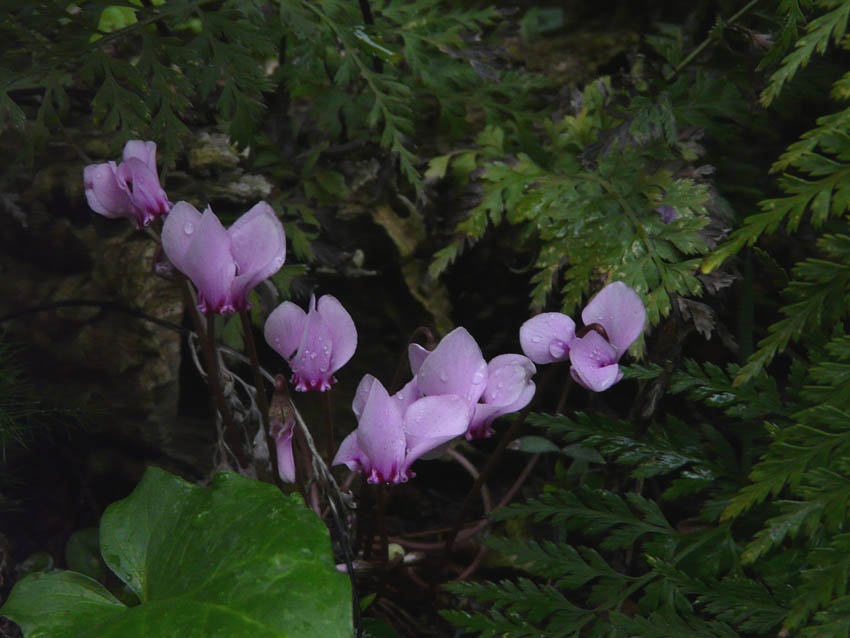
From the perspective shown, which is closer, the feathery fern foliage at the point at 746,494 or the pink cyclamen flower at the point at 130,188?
the feathery fern foliage at the point at 746,494

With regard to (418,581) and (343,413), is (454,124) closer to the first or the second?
(343,413)

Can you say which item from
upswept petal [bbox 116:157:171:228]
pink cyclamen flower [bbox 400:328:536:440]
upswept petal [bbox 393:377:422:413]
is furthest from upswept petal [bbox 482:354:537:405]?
upswept petal [bbox 116:157:171:228]

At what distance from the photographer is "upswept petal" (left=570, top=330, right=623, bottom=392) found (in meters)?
1.44

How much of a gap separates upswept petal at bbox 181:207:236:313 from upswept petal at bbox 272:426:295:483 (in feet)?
0.88

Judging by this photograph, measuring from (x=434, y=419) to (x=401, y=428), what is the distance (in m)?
0.06

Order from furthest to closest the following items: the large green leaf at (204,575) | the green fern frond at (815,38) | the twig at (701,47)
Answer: the twig at (701,47) < the green fern frond at (815,38) < the large green leaf at (204,575)

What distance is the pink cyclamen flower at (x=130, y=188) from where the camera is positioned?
1.56 meters

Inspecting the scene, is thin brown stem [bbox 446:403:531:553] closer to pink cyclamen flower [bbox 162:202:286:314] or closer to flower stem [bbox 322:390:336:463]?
flower stem [bbox 322:390:336:463]

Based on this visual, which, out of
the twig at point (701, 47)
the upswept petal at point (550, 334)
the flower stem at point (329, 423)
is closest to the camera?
the upswept petal at point (550, 334)

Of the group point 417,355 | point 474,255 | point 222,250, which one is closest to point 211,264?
point 222,250

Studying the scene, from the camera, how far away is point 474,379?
4.75 ft

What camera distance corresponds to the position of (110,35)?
6.62ft

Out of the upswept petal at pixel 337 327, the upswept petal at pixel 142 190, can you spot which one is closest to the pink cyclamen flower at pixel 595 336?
the upswept petal at pixel 337 327

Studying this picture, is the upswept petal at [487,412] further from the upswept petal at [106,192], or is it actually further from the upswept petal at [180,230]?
the upswept petal at [106,192]
